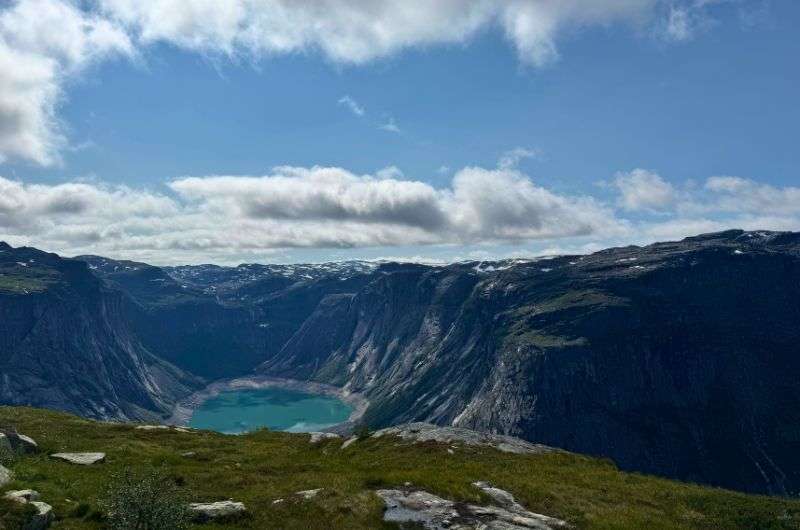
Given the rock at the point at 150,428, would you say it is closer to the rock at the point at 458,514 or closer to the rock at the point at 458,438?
the rock at the point at 458,438

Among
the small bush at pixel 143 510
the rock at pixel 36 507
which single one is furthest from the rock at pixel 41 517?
the small bush at pixel 143 510

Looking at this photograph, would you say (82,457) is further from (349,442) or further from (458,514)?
(458,514)

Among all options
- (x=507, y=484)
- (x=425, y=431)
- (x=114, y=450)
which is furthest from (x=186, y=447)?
(x=507, y=484)

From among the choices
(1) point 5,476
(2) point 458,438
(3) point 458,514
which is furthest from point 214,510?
(2) point 458,438

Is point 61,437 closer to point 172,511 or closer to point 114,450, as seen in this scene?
point 114,450

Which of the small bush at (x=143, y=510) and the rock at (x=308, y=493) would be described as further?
the rock at (x=308, y=493)

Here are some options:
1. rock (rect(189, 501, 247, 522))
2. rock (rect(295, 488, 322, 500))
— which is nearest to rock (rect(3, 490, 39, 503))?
rock (rect(189, 501, 247, 522))
